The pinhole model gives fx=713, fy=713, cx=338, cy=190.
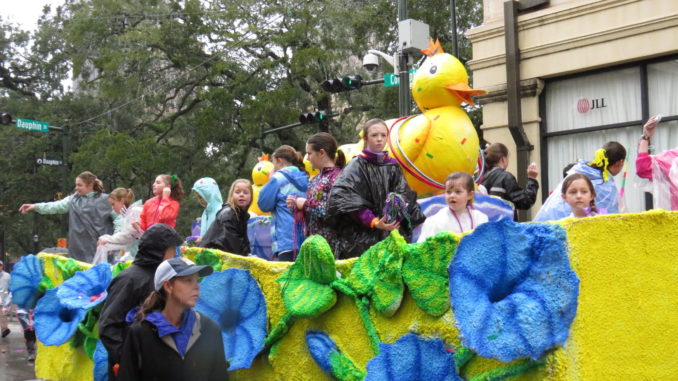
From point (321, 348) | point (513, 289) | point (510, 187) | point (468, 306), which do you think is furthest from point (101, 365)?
point (510, 187)

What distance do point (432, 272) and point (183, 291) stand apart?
45.1 inches

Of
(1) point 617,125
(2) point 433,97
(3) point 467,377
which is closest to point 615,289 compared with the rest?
(3) point 467,377

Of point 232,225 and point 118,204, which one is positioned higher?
point 118,204

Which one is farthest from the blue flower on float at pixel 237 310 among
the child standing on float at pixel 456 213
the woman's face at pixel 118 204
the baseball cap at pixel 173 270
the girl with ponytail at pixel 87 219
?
the girl with ponytail at pixel 87 219

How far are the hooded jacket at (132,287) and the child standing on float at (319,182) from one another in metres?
1.13

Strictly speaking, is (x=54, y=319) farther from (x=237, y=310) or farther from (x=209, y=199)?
(x=237, y=310)

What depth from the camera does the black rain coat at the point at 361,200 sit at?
176 inches

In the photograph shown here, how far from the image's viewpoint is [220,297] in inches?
184

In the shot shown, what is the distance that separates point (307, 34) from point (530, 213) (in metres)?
13.6

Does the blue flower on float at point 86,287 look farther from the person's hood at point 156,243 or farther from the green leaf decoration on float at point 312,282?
the green leaf decoration on float at point 312,282

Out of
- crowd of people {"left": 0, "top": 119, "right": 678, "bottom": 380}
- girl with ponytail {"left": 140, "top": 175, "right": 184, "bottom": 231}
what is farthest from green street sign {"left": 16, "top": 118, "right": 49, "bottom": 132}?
girl with ponytail {"left": 140, "top": 175, "right": 184, "bottom": 231}

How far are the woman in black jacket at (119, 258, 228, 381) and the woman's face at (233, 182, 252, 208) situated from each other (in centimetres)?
290

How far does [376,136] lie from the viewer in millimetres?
4648

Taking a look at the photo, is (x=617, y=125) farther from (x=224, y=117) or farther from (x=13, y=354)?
(x=224, y=117)
